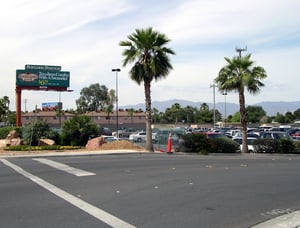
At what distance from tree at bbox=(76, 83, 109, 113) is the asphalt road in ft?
353

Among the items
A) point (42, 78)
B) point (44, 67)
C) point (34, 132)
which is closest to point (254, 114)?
point (44, 67)

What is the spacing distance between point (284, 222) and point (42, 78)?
38.9 m

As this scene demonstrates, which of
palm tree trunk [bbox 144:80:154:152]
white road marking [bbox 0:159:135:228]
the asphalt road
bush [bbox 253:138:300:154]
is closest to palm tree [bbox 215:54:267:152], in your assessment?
bush [bbox 253:138:300:154]

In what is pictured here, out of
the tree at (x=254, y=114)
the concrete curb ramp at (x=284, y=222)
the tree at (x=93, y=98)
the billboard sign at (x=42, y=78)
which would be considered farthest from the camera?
the tree at (x=254, y=114)

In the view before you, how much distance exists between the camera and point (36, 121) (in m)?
31.1

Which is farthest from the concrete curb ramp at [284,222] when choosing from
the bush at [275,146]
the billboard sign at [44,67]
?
the billboard sign at [44,67]

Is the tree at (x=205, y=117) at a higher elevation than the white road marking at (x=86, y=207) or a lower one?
higher

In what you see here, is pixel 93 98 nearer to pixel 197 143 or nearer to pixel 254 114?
pixel 254 114

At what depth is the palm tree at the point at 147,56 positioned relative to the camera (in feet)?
91.8

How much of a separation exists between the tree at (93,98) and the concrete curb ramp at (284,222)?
377 feet

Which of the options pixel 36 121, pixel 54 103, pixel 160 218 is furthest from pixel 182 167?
pixel 54 103

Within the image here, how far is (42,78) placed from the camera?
4372 cm

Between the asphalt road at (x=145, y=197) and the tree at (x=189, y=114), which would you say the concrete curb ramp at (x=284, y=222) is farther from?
the tree at (x=189, y=114)

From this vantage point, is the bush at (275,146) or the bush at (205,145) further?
the bush at (275,146)
